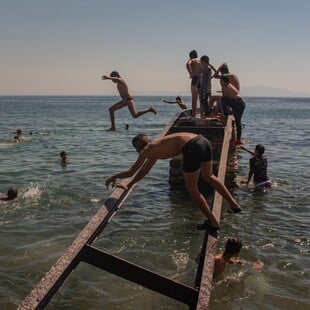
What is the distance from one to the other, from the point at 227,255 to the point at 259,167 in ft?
21.9

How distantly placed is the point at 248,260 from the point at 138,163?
3.50 m

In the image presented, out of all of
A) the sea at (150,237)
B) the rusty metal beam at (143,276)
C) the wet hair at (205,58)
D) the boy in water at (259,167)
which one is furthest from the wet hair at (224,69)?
the rusty metal beam at (143,276)

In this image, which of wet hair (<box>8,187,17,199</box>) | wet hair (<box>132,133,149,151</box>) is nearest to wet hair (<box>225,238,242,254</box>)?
wet hair (<box>132,133,149,151</box>)

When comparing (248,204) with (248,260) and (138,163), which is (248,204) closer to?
(248,260)

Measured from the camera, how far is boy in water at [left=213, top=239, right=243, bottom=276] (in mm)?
7590

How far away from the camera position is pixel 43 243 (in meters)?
9.90

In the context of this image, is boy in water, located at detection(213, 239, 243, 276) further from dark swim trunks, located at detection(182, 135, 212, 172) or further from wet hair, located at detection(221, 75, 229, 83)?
wet hair, located at detection(221, 75, 229, 83)

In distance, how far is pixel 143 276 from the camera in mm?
5629

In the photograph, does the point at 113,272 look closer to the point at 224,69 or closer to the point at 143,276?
the point at 143,276

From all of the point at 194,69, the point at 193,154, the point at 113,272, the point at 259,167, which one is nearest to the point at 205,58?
the point at 194,69

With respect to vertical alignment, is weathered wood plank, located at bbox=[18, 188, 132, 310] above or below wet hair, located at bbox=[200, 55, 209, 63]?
below

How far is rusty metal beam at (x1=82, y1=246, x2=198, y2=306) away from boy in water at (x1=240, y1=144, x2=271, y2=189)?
878cm

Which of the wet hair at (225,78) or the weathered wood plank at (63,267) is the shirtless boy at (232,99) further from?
the weathered wood plank at (63,267)

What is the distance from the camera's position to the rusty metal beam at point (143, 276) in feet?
17.6
